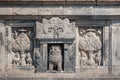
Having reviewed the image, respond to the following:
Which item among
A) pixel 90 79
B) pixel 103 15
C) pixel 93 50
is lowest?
pixel 90 79

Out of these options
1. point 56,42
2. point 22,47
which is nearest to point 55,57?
point 56,42

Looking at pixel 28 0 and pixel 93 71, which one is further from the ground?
pixel 28 0

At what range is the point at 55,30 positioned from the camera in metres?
8.88

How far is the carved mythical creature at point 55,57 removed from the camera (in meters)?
8.89

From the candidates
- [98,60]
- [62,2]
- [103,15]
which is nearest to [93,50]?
[98,60]

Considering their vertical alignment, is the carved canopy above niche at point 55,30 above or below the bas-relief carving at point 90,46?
above

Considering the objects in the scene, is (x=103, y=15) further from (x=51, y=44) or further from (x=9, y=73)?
(x=9, y=73)

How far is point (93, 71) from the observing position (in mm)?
9078

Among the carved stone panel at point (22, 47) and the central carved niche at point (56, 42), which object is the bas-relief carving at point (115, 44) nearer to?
the central carved niche at point (56, 42)

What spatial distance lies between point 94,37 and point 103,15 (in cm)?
66

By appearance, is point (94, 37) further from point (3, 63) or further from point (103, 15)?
point (3, 63)

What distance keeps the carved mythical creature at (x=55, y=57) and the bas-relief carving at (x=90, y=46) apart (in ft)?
2.03

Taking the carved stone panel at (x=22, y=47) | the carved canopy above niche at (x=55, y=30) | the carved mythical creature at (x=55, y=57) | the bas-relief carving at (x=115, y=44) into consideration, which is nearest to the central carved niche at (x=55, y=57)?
the carved mythical creature at (x=55, y=57)

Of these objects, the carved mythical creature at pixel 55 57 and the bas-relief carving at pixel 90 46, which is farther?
the bas-relief carving at pixel 90 46
